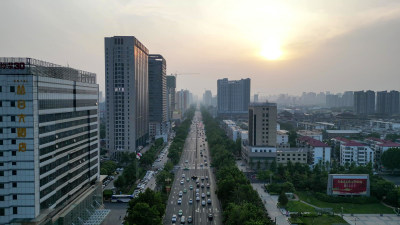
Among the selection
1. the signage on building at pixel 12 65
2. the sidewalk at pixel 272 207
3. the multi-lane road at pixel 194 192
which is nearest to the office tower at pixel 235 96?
the multi-lane road at pixel 194 192

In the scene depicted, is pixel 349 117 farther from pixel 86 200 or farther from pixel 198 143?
pixel 86 200

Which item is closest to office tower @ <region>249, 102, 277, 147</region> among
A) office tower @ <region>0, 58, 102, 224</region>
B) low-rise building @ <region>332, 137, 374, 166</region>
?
low-rise building @ <region>332, 137, 374, 166</region>

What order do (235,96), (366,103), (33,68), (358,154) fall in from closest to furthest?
(33,68), (358,154), (366,103), (235,96)

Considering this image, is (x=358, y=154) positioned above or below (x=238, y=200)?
above

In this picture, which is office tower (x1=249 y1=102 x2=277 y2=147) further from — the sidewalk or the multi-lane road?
the sidewalk

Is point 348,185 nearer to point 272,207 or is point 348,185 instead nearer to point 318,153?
point 272,207

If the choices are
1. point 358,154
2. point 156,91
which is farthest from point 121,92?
point 358,154
